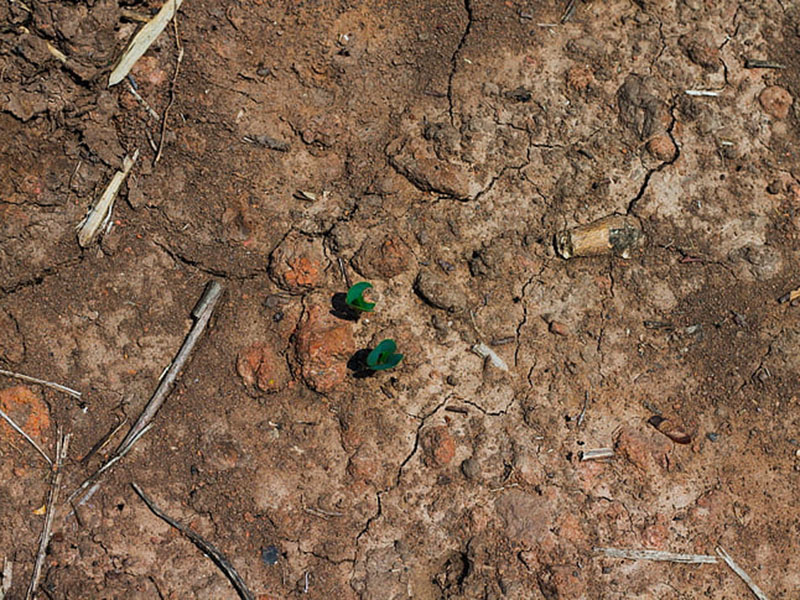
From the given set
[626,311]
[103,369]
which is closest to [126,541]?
[103,369]

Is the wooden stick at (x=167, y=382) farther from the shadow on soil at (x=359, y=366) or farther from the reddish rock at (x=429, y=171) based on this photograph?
the reddish rock at (x=429, y=171)

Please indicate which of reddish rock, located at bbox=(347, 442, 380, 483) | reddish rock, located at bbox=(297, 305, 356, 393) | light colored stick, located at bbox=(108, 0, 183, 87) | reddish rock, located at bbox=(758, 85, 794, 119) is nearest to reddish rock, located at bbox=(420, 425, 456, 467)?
reddish rock, located at bbox=(347, 442, 380, 483)

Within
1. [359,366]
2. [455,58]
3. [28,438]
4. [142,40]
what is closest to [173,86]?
[142,40]

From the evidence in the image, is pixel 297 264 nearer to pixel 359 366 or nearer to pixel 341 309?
pixel 341 309

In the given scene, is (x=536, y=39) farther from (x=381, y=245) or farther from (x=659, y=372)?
(x=659, y=372)

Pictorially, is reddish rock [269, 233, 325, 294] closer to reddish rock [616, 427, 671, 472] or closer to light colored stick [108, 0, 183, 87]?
light colored stick [108, 0, 183, 87]

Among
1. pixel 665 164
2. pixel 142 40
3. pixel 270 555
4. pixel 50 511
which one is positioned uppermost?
pixel 142 40

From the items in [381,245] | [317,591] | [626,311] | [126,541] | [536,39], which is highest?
[536,39]
